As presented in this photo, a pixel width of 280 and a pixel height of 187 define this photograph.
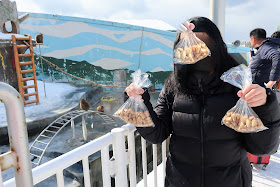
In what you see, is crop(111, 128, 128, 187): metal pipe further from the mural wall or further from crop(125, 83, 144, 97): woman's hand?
the mural wall

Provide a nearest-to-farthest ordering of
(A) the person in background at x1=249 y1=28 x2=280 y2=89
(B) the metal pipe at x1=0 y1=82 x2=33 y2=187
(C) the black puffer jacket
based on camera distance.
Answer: (B) the metal pipe at x1=0 y1=82 x2=33 y2=187
(C) the black puffer jacket
(A) the person in background at x1=249 y1=28 x2=280 y2=89

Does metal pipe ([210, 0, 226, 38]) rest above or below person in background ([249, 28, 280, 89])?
above

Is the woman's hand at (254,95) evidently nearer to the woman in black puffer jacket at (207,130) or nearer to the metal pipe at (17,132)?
the woman in black puffer jacket at (207,130)

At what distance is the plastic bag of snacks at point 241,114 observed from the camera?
105 cm

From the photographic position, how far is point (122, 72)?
14016mm

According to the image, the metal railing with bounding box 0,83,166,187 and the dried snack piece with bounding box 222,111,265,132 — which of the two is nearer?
the metal railing with bounding box 0,83,166,187

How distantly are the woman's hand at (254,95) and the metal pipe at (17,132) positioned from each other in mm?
897

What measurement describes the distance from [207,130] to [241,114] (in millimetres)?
196

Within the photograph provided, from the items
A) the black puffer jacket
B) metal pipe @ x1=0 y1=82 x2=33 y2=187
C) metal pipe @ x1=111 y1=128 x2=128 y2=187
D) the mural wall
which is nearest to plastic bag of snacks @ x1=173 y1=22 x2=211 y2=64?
the black puffer jacket

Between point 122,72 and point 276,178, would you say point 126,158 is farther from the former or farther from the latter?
point 122,72

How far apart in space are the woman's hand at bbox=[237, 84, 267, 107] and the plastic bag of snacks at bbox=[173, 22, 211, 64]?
1.03 feet

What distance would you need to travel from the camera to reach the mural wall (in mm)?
11869

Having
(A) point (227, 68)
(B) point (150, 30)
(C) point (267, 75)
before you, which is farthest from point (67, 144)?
(B) point (150, 30)

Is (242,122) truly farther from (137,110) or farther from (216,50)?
(137,110)
